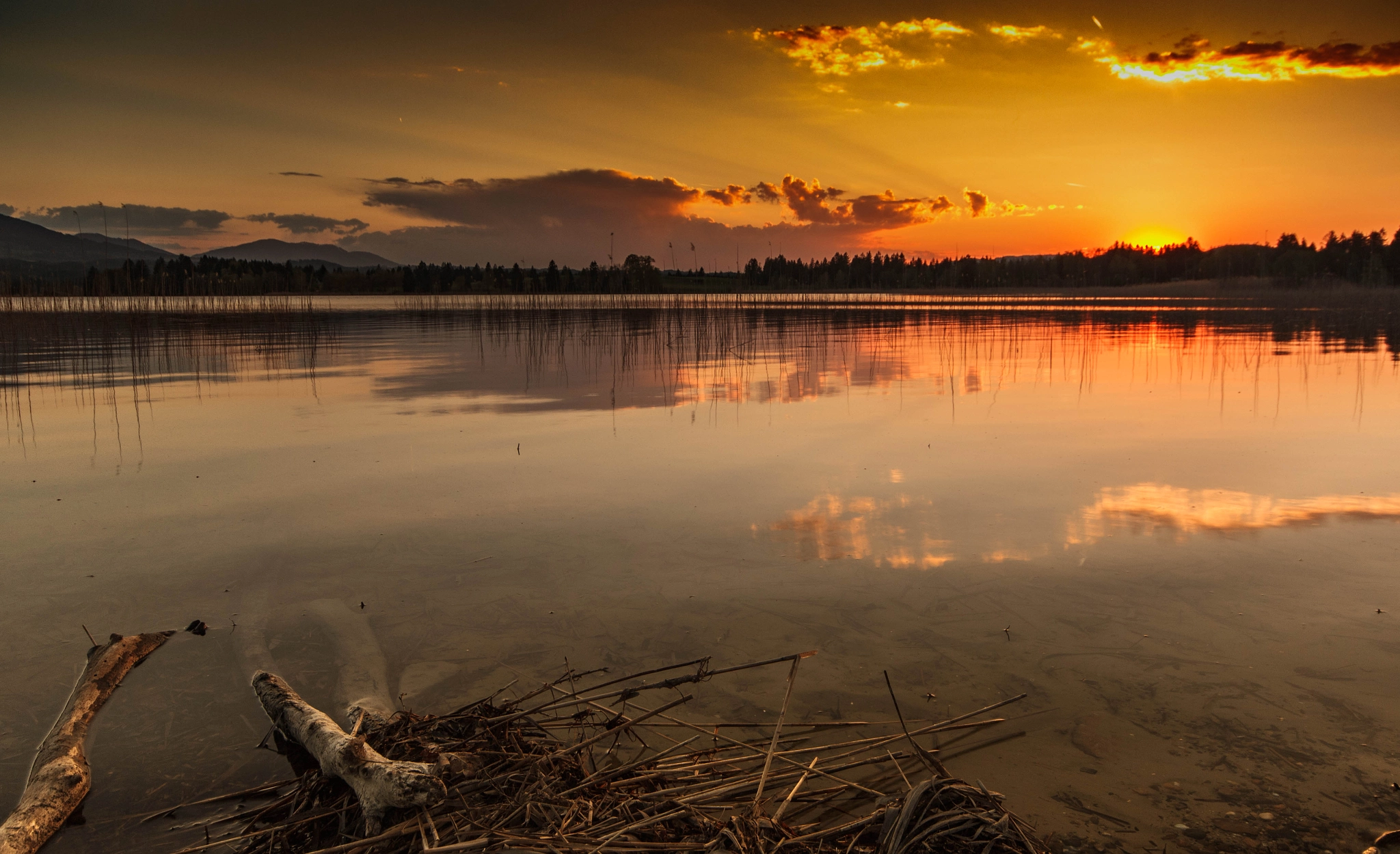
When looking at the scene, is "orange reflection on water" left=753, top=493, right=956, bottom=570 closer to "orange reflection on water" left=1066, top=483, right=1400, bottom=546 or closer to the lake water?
the lake water

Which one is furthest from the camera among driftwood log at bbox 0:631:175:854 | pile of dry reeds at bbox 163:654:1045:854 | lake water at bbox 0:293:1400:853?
lake water at bbox 0:293:1400:853

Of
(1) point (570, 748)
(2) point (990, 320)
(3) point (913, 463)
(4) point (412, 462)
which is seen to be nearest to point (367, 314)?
(2) point (990, 320)

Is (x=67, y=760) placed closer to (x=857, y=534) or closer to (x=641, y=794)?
(x=641, y=794)

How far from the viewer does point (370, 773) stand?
250 cm

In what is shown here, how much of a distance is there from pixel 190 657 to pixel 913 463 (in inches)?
225

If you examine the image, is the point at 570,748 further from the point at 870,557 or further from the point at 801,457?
the point at 801,457

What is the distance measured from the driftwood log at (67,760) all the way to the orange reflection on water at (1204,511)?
17.3ft

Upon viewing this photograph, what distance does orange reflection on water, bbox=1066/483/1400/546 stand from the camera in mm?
5414

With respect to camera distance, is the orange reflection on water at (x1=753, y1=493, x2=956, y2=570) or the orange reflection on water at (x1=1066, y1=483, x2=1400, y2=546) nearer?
the orange reflection on water at (x1=753, y1=493, x2=956, y2=570)

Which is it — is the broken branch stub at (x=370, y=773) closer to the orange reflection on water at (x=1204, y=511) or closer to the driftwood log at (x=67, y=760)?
the driftwood log at (x=67, y=760)

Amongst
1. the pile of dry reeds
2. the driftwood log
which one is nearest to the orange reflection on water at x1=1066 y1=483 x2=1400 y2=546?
the pile of dry reeds

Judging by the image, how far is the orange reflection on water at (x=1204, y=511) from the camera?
5414 mm

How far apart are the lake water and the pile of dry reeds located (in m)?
0.26

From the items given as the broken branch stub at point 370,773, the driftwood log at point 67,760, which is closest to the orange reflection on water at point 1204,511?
the broken branch stub at point 370,773
